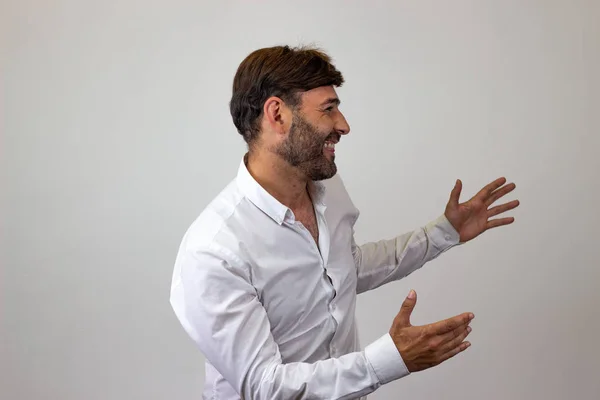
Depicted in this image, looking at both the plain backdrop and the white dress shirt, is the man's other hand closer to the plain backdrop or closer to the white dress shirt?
the white dress shirt

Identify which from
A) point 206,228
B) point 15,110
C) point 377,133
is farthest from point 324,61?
point 15,110

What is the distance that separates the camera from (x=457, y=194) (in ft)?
6.93

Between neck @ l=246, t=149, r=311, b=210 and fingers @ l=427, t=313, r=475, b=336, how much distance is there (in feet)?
1.78

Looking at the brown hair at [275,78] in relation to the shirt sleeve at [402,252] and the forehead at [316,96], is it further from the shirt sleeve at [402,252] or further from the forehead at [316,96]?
the shirt sleeve at [402,252]

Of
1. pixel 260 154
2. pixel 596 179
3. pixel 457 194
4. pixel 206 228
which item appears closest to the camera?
pixel 206 228

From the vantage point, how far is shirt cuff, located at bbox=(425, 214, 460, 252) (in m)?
2.15

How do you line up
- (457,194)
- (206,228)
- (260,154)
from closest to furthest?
1. (206,228)
2. (260,154)
3. (457,194)

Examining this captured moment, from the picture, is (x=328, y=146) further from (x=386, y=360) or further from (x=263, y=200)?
(x=386, y=360)

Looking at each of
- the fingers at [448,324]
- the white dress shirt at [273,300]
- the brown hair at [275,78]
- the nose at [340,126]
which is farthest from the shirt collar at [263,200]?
the fingers at [448,324]

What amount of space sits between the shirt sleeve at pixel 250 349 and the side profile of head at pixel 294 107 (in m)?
0.32

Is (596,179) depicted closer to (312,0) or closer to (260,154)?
(312,0)

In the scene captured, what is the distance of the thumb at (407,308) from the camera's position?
1502mm

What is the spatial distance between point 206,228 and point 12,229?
1.45 meters

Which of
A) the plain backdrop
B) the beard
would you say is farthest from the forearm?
the plain backdrop
